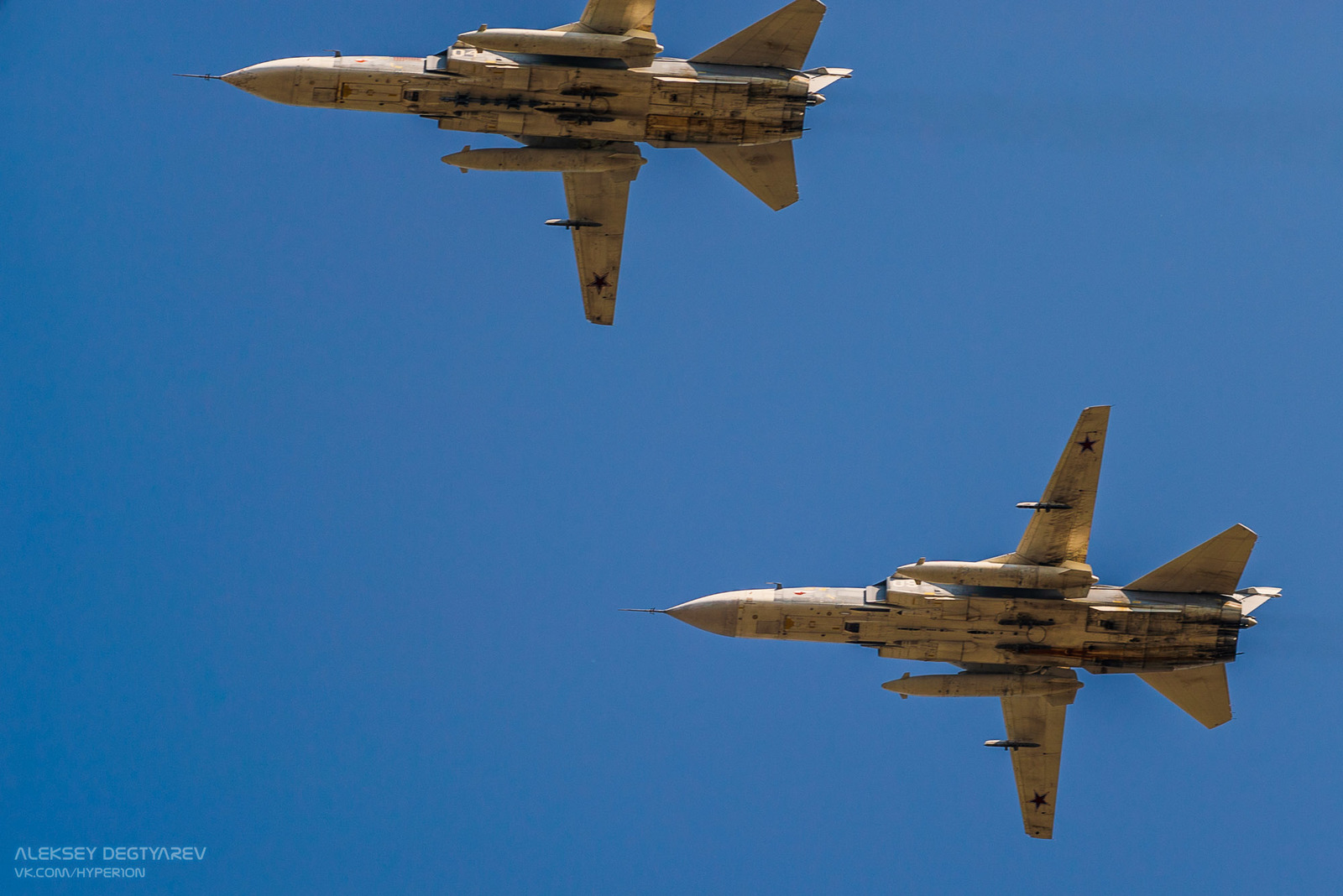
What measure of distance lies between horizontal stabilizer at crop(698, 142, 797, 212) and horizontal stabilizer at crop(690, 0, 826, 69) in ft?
7.69

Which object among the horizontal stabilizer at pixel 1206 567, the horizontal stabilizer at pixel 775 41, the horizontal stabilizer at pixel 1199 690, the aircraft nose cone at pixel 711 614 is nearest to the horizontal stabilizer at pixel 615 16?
the horizontal stabilizer at pixel 775 41

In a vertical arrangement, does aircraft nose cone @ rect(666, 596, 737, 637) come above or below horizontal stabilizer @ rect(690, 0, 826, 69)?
below

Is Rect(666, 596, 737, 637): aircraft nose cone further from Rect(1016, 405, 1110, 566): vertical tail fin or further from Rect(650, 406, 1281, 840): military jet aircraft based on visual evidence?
Rect(1016, 405, 1110, 566): vertical tail fin

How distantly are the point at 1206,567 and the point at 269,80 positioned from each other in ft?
95.0

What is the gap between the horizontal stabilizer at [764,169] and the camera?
40156mm

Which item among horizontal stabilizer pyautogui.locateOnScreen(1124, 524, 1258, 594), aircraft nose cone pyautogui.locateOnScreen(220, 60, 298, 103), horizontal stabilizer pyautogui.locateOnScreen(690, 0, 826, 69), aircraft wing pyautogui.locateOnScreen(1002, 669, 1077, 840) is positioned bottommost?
aircraft wing pyautogui.locateOnScreen(1002, 669, 1077, 840)

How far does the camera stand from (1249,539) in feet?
131

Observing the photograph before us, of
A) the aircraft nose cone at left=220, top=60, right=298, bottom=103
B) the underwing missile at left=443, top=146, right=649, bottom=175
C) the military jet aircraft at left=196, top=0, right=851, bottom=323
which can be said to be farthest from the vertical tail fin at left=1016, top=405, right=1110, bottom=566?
the aircraft nose cone at left=220, top=60, right=298, bottom=103

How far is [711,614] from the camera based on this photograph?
39.4m

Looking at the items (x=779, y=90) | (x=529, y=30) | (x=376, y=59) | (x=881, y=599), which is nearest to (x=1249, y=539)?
(x=881, y=599)

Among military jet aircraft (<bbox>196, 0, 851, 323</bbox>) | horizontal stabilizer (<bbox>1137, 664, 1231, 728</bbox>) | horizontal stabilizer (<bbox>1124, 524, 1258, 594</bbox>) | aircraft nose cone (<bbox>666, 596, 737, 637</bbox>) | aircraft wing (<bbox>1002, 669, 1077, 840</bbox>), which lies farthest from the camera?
aircraft wing (<bbox>1002, 669, 1077, 840</bbox>)

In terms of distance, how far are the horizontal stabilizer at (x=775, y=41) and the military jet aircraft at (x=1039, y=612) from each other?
12.7 m

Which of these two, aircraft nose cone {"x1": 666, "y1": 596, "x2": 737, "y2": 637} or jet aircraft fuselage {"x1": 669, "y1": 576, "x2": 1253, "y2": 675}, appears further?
aircraft nose cone {"x1": 666, "y1": 596, "x2": 737, "y2": 637}

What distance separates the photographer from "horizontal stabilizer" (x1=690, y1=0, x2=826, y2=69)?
38688 millimetres
